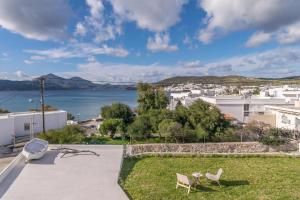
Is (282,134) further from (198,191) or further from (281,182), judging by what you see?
(198,191)

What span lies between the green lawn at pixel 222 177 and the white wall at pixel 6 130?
1452 centimetres

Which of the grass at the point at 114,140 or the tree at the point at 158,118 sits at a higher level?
the tree at the point at 158,118

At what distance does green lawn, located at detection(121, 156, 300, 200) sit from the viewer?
1037cm

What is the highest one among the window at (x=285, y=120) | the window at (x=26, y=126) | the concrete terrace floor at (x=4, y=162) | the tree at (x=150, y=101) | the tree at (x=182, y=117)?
the tree at (x=150, y=101)

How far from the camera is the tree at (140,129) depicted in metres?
23.6

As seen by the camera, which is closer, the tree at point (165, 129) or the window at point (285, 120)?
the tree at point (165, 129)

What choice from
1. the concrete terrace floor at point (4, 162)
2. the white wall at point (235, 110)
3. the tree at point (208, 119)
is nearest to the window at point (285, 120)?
the tree at point (208, 119)

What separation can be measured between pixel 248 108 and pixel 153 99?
13905 mm

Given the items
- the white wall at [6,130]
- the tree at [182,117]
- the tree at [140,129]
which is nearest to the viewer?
the tree at [182,117]

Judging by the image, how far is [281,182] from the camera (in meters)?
12.1

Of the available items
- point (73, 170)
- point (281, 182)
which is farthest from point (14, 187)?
point (281, 182)

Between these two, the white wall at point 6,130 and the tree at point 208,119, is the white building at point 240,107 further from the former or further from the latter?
the white wall at point 6,130

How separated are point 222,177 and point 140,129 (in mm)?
11712

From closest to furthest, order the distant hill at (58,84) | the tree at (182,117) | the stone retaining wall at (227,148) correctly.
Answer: the stone retaining wall at (227,148), the tree at (182,117), the distant hill at (58,84)
